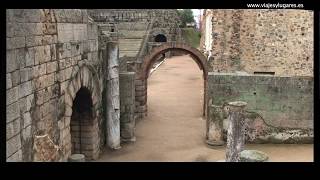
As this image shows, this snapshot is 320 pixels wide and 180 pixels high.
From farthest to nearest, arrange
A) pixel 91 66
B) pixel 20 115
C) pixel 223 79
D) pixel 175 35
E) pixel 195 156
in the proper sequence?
pixel 175 35 → pixel 223 79 → pixel 195 156 → pixel 91 66 → pixel 20 115

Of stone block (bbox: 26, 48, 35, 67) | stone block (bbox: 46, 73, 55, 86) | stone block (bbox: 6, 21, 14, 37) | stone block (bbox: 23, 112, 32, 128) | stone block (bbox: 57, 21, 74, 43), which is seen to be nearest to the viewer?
stone block (bbox: 6, 21, 14, 37)

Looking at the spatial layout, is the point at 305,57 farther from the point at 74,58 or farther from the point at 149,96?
the point at 74,58

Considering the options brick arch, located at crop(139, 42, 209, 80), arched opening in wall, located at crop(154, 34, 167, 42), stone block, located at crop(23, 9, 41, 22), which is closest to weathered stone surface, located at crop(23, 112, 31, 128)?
stone block, located at crop(23, 9, 41, 22)

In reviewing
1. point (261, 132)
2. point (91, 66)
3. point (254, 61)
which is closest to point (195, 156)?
point (261, 132)

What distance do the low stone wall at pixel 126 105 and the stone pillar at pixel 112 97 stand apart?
1.85 ft

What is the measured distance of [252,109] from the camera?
1221 cm

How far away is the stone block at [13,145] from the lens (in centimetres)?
606

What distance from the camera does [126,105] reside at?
12688mm

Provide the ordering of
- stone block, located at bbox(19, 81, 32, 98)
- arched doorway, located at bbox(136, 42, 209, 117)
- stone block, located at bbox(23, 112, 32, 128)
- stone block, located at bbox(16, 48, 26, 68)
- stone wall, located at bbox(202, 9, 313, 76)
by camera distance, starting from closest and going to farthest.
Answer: stone block, located at bbox(16, 48, 26, 68), stone block, located at bbox(19, 81, 32, 98), stone block, located at bbox(23, 112, 32, 128), arched doorway, located at bbox(136, 42, 209, 117), stone wall, located at bbox(202, 9, 313, 76)

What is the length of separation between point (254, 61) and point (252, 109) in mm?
5371

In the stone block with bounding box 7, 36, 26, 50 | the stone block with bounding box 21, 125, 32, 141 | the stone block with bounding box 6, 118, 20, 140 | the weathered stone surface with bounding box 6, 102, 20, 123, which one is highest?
the stone block with bounding box 7, 36, 26, 50

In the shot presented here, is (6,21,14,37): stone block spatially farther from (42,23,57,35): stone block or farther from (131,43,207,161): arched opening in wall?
(131,43,207,161): arched opening in wall

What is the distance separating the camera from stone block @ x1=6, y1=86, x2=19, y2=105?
6.08 meters

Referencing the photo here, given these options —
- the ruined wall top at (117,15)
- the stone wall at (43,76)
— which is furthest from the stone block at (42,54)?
the ruined wall top at (117,15)
